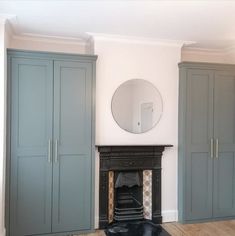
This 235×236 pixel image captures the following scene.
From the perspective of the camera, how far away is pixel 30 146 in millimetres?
3205

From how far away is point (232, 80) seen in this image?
12.7 ft

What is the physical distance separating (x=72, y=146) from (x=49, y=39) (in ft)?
5.08

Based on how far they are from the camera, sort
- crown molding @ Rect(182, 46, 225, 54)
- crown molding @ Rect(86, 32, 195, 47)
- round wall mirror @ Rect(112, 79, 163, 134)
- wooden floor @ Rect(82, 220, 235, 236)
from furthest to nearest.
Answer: crown molding @ Rect(182, 46, 225, 54)
round wall mirror @ Rect(112, 79, 163, 134)
crown molding @ Rect(86, 32, 195, 47)
wooden floor @ Rect(82, 220, 235, 236)

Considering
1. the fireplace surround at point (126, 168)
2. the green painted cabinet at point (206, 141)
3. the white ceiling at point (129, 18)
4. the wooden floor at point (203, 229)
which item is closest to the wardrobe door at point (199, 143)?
the green painted cabinet at point (206, 141)

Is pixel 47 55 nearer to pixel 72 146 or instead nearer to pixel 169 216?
pixel 72 146

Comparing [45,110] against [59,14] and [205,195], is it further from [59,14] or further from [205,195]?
[205,195]

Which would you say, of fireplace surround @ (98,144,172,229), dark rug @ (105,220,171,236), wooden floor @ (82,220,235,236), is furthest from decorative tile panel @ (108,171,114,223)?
wooden floor @ (82,220,235,236)

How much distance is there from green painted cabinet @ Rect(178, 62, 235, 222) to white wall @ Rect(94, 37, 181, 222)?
0.13 metres

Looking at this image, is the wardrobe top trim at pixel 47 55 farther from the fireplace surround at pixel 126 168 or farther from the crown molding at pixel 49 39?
the fireplace surround at pixel 126 168

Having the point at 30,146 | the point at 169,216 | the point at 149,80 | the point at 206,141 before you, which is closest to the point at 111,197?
the point at 169,216

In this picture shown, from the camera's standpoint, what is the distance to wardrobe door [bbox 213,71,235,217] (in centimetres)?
381

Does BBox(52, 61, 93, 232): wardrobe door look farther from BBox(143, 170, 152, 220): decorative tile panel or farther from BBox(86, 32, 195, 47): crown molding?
BBox(143, 170, 152, 220): decorative tile panel

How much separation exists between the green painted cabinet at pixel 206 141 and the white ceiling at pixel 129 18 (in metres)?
0.53

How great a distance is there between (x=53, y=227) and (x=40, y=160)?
0.84 m
